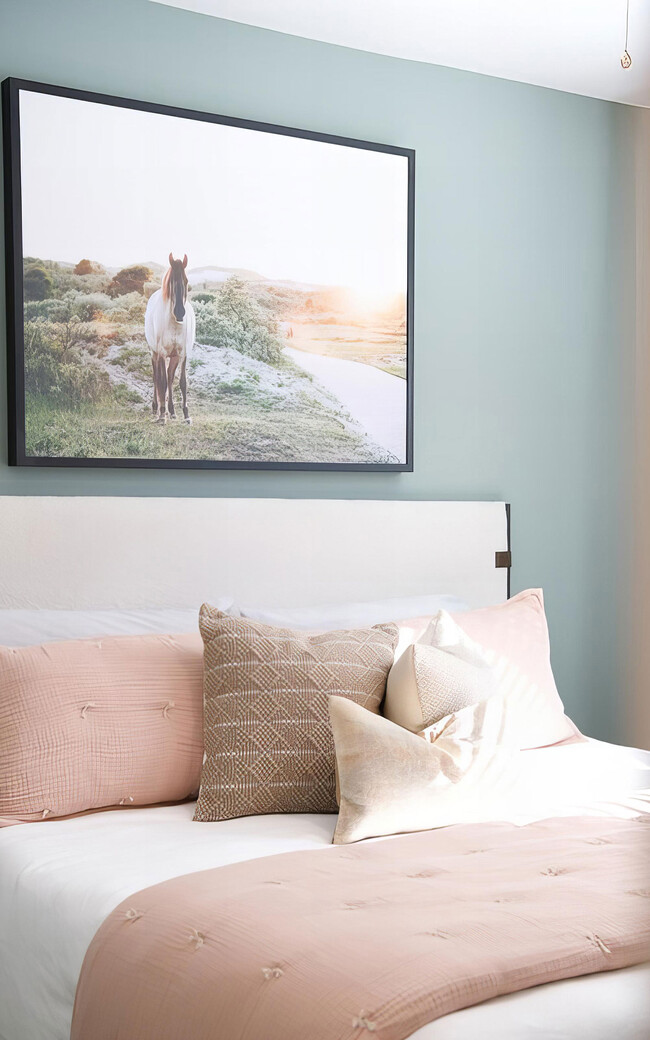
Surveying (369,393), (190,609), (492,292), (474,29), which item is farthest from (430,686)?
(474,29)

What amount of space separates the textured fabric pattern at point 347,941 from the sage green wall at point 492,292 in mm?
1397

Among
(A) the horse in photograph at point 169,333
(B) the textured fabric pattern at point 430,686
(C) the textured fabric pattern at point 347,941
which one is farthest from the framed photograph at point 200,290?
(C) the textured fabric pattern at point 347,941

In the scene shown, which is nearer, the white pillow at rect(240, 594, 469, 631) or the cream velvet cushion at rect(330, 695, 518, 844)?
the cream velvet cushion at rect(330, 695, 518, 844)

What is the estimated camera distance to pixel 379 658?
224cm

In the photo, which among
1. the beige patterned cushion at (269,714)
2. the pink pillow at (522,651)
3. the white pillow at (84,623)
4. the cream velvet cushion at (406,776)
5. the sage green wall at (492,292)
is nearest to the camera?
the cream velvet cushion at (406,776)

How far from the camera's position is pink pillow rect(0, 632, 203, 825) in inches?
77.9

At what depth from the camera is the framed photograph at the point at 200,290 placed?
255cm

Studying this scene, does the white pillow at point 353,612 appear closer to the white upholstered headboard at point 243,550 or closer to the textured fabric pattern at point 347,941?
the white upholstered headboard at point 243,550

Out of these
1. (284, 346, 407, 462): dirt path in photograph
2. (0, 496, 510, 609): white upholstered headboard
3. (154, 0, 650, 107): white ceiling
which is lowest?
(0, 496, 510, 609): white upholstered headboard

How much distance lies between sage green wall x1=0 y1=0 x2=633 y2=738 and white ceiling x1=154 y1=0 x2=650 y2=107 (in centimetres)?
6

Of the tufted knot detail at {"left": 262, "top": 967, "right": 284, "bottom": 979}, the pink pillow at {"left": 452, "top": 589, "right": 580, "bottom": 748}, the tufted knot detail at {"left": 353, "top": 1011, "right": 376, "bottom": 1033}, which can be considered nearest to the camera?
the tufted knot detail at {"left": 353, "top": 1011, "right": 376, "bottom": 1033}

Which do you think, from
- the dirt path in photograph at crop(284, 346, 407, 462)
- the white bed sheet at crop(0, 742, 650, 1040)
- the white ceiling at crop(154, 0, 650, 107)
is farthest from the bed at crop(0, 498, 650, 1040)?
the white ceiling at crop(154, 0, 650, 107)

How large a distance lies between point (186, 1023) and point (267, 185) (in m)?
2.22

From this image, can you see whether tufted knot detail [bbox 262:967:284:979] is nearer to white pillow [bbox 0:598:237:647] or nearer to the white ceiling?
white pillow [bbox 0:598:237:647]
